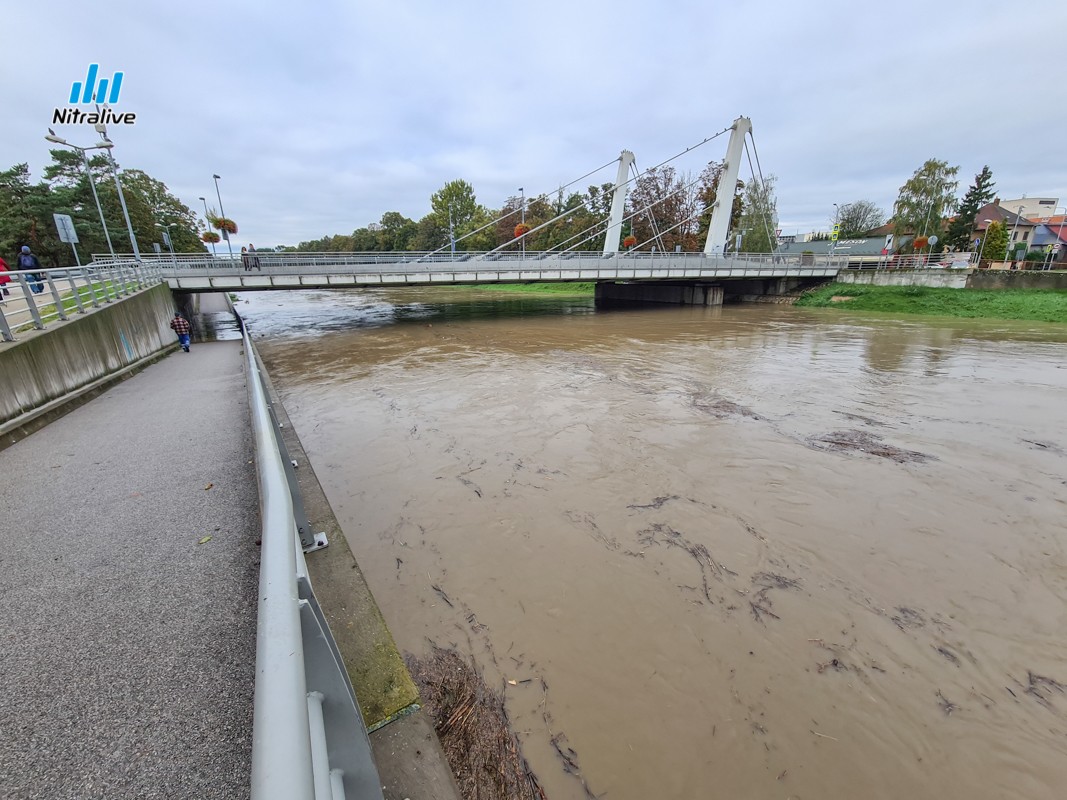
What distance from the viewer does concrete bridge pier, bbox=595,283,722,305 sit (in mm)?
31812

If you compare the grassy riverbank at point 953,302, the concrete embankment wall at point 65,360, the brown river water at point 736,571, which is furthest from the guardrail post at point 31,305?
the grassy riverbank at point 953,302

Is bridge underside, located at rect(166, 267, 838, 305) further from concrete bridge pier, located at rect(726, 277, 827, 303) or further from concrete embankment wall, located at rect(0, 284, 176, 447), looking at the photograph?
concrete embankment wall, located at rect(0, 284, 176, 447)

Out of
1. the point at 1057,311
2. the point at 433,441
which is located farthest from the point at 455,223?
the point at 433,441

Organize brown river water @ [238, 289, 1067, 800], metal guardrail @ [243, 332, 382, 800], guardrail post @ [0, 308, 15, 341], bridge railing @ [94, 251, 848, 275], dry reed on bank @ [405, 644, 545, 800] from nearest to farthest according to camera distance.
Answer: metal guardrail @ [243, 332, 382, 800] < dry reed on bank @ [405, 644, 545, 800] < brown river water @ [238, 289, 1067, 800] < guardrail post @ [0, 308, 15, 341] < bridge railing @ [94, 251, 848, 275]

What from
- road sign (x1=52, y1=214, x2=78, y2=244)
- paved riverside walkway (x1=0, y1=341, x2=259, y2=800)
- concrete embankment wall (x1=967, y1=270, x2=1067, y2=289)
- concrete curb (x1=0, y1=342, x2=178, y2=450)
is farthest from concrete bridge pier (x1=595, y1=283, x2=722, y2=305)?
paved riverside walkway (x1=0, y1=341, x2=259, y2=800)

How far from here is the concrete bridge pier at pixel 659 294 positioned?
104ft

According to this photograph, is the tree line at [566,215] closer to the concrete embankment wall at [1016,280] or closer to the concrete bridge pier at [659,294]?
the concrete bridge pier at [659,294]

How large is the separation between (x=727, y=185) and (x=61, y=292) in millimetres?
32997

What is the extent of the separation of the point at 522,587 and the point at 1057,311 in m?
31.5

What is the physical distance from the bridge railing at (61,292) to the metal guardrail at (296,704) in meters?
6.78

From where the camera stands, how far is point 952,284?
2659cm

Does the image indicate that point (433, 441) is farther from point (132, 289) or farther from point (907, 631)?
point (132, 289)

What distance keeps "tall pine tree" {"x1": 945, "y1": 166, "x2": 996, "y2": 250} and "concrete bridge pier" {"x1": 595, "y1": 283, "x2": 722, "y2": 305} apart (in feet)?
101

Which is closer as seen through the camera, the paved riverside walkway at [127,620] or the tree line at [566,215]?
the paved riverside walkway at [127,620]
